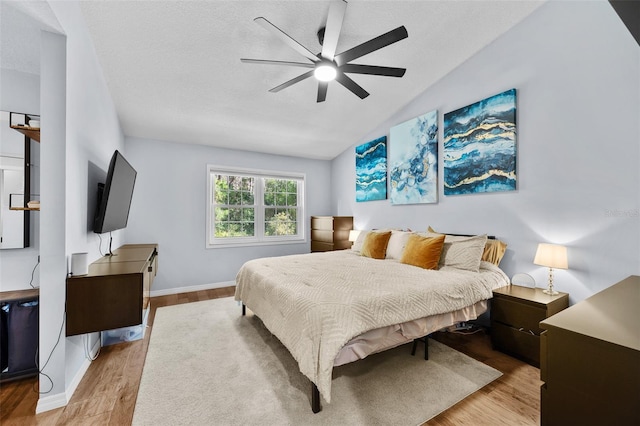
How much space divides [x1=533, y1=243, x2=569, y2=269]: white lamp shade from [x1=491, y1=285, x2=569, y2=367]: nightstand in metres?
0.28

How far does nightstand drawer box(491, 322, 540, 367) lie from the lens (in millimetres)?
2158

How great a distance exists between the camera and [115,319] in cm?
185

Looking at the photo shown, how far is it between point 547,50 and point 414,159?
5.69 ft

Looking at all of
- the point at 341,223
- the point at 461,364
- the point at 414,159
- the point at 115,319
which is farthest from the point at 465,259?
the point at 115,319

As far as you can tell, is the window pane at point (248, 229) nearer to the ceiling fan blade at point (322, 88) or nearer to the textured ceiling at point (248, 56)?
the textured ceiling at point (248, 56)

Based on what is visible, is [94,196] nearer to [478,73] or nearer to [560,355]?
[560,355]

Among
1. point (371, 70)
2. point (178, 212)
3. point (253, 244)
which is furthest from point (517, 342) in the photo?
point (178, 212)

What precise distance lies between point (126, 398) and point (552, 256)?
352 centimetres

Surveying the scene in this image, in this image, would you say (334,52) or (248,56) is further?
(248,56)

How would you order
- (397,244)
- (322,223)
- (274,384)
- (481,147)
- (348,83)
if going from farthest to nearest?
(322,223) < (397,244) < (481,147) < (348,83) < (274,384)

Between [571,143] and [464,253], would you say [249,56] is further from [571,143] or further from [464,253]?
[571,143]

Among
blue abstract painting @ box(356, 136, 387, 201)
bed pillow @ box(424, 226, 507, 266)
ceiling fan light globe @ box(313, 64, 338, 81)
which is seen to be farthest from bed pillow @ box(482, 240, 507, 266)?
ceiling fan light globe @ box(313, 64, 338, 81)

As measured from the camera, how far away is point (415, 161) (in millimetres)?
3828

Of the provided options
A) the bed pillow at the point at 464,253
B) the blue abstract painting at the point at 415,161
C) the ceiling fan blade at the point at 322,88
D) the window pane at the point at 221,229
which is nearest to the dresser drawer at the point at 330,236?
the blue abstract painting at the point at 415,161
